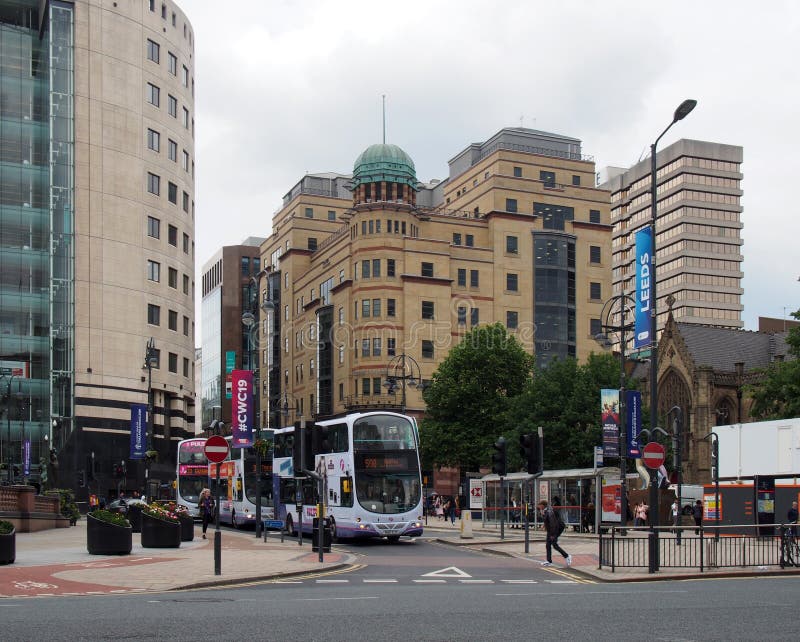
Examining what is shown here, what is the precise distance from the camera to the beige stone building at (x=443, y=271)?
320 ft

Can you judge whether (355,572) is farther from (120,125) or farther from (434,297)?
(434,297)

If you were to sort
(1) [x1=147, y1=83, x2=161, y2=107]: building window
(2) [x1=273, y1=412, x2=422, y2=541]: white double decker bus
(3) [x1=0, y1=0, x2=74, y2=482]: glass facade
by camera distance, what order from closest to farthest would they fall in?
(2) [x1=273, y1=412, x2=422, y2=541]: white double decker bus → (3) [x1=0, y1=0, x2=74, y2=482]: glass facade → (1) [x1=147, y1=83, x2=161, y2=107]: building window

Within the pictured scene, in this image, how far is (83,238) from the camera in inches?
2992

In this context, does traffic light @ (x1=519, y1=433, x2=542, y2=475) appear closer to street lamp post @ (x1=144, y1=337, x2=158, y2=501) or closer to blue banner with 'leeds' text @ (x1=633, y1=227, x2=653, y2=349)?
blue banner with 'leeds' text @ (x1=633, y1=227, x2=653, y2=349)

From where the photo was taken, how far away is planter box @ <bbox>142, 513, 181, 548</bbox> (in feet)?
106

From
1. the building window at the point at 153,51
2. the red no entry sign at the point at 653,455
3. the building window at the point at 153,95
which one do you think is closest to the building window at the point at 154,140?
the building window at the point at 153,95

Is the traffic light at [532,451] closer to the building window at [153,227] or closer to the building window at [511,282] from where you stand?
the building window at [153,227]

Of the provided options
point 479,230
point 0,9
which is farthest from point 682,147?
point 0,9

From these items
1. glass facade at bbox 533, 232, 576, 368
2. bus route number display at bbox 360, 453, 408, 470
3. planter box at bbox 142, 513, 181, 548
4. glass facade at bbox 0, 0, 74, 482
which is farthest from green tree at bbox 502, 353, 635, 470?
planter box at bbox 142, 513, 181, 548

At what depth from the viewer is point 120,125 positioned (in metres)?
78.3

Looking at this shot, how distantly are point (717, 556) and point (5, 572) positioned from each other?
15.6 m

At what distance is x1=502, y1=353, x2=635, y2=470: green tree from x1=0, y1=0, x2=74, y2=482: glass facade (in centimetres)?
3040

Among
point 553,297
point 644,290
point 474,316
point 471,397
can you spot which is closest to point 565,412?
point 471,397

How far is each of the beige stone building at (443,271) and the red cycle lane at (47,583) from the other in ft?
219
